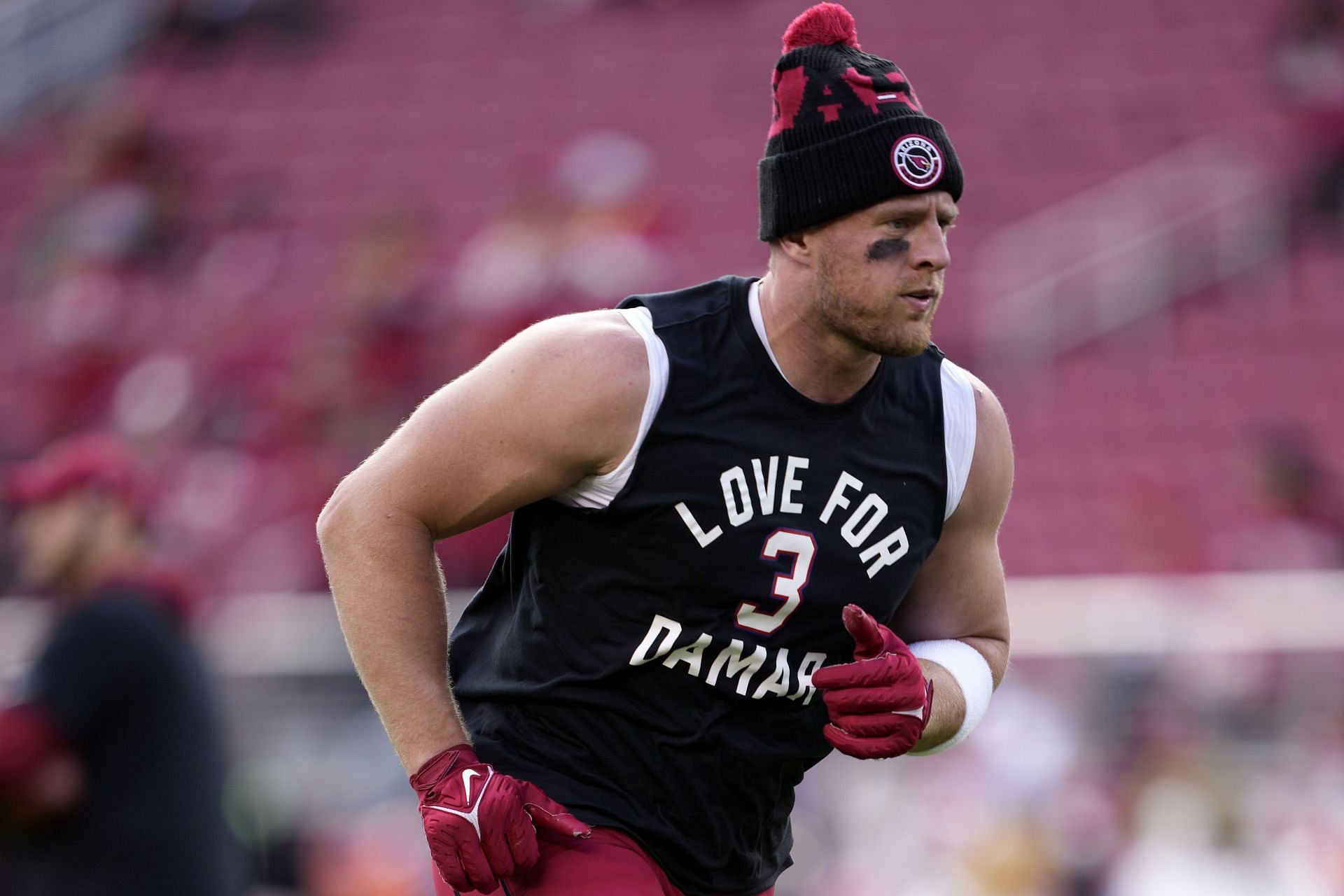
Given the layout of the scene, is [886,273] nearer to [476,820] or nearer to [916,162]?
[916,162]

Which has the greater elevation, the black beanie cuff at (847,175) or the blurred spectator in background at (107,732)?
the black beanie cuff at (847,175)

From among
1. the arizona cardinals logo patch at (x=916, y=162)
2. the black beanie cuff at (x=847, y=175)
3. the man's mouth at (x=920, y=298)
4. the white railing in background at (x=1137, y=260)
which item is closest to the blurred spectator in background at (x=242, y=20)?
the white railing in background at (x=1137, y=260)

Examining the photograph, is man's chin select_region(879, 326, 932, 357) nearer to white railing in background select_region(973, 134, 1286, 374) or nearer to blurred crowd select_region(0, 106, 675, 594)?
blurred crowd select_region(0, 106, 675, 594)

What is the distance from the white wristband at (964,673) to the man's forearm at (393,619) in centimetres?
88

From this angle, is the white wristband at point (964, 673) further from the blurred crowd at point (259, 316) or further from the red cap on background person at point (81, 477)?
the blurred crowd at point (259, 316)

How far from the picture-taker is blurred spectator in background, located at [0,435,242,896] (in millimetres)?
3896

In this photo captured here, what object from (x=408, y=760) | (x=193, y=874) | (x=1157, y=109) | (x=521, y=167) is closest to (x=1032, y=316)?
(x=1157, y=109)

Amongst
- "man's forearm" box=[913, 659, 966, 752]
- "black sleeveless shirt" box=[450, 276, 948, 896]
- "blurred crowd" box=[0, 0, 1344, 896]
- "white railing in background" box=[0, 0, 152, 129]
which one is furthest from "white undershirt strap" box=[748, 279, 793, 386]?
"white railing in background" box=[0, 0, 152, 129]

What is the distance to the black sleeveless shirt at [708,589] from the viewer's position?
9.11 ft

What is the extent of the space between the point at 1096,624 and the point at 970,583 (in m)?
3.66

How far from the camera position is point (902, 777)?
6641 mm

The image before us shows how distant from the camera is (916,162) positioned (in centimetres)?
284

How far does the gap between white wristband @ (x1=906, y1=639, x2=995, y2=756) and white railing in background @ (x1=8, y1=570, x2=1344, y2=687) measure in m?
3.55

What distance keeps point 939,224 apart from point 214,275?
9.87 m
